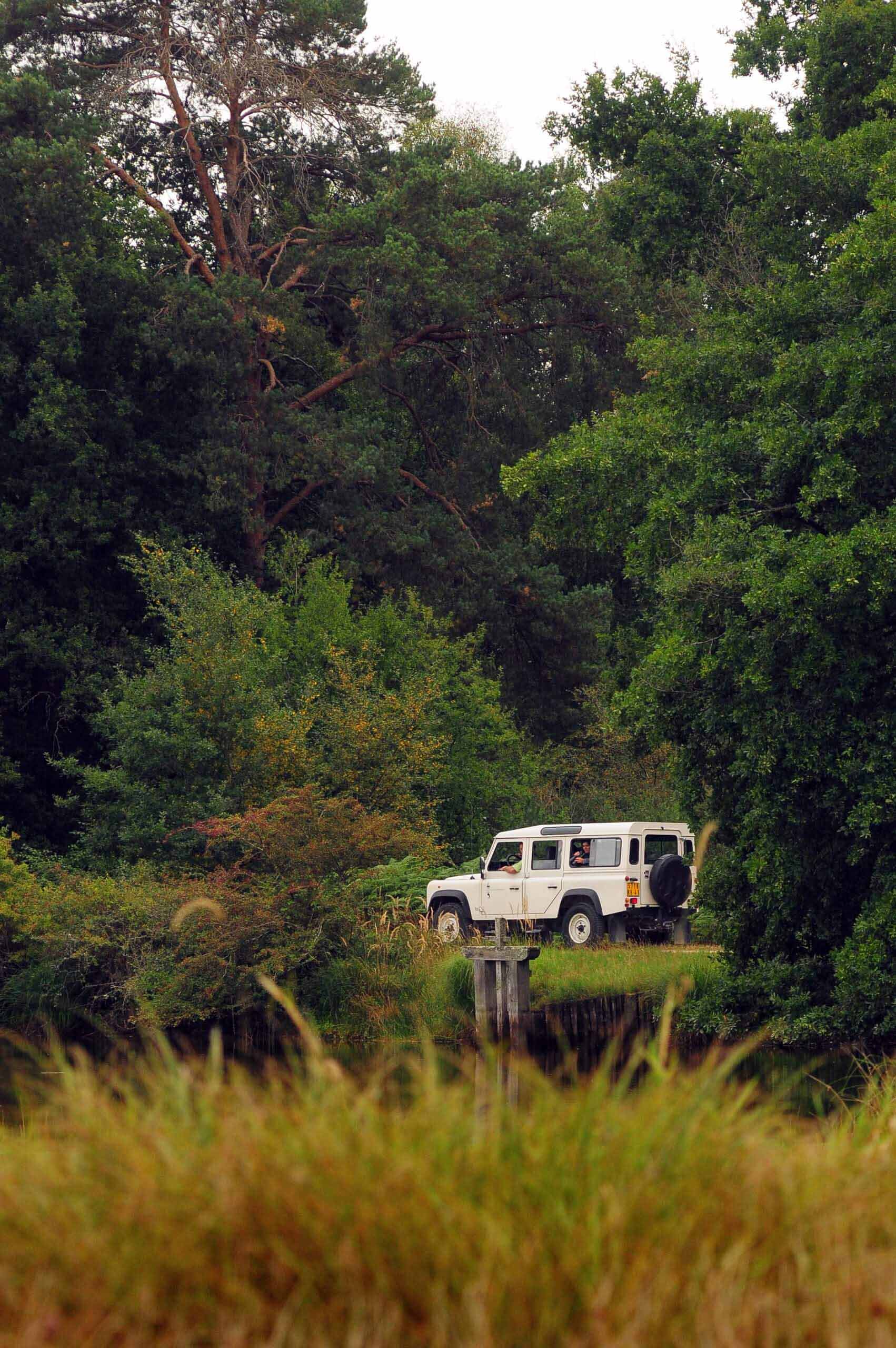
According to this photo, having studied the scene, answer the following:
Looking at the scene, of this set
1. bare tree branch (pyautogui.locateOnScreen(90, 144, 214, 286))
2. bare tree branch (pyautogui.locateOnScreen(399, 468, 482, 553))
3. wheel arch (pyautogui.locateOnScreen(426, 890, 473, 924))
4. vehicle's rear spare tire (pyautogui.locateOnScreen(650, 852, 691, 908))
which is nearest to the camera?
vehicle's rear spare tire (pyautogui.locateOnScreen(650, 852, 691, 908))

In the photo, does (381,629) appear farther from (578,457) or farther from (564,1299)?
(564,1299)

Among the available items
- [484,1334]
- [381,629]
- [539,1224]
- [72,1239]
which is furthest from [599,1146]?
[381,629]

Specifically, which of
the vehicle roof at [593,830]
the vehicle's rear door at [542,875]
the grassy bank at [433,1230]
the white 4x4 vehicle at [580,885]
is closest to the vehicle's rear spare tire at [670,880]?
A: the white 4x4 vehicle at [580,885]

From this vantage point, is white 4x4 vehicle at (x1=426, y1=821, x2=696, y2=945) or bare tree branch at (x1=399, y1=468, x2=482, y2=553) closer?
white 4x4 vehicle at (x1=426, y1=821, x2=696, y2=945)

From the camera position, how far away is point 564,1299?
123 inches

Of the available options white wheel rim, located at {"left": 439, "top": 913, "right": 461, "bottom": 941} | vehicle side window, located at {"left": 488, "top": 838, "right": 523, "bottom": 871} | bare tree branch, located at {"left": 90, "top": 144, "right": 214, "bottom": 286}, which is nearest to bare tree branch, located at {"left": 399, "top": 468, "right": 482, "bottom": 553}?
bare tree branch, located at {"left": 90, "top": 144, "right": 214, "bottom": 286}

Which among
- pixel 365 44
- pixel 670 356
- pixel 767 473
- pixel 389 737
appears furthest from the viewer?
pixel 365 44

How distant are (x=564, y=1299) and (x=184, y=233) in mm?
34855

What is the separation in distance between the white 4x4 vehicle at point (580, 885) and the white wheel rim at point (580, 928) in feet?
0.04

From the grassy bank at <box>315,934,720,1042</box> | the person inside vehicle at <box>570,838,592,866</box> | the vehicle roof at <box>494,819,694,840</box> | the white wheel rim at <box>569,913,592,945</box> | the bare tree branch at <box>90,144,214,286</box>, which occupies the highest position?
the bare tree branch at <box>90,144,214,286</box>

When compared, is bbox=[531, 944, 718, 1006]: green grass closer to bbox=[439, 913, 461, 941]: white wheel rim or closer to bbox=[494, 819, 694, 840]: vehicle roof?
bbox=[494, 819, 694, 840]: vehicle roof

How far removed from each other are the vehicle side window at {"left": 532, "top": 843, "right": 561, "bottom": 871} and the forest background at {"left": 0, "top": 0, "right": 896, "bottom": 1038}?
183 cm

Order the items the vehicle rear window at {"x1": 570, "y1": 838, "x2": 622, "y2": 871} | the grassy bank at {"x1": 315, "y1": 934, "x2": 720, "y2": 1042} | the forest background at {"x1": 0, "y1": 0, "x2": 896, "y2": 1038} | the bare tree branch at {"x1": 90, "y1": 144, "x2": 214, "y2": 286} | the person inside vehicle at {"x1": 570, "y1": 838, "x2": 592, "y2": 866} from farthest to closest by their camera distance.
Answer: the bare tree branch at {"x1": 90, "y1": 144, "x2": 214, "y2": 286} < the person inside vehicle at {"x1": 570, "y1": 838, "x2": 592, "y2": 866} < the vehicle rear window at {"x1": 570, "y1": 838, "x2": 622, "y2": 871} < the grassy bank at {"x1": 315, "y1": 934, "x2": 720, "y2": 1042} < the forest background at {"x1": 0, "y1": 0, "x2": 896, "y2": 1038}

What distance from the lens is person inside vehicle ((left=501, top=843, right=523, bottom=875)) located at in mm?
23531
